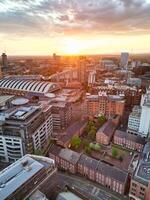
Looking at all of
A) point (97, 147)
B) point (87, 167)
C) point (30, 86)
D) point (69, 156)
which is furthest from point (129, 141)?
point (30, 86)

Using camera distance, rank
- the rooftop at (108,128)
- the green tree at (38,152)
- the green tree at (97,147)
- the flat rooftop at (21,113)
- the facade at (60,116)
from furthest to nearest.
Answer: the facade at (60,116)
the rooftop at (108,128)
the green tree at (97,147)
the green tree at (38,152)
the flat rooftop at (21,113)

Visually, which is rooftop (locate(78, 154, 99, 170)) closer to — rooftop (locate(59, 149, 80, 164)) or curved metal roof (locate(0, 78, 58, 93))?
rooftop (locate(59, 149, 80, 164))

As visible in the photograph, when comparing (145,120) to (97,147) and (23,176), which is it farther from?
(23,176)

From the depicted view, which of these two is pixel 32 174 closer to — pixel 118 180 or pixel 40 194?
pixel 40 194

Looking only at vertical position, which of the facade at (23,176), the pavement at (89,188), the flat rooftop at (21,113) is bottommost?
the pavement at (89,188)

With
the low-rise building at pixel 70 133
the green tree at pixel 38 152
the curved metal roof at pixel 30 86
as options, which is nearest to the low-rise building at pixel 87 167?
the low-rise building at pixel 70 133

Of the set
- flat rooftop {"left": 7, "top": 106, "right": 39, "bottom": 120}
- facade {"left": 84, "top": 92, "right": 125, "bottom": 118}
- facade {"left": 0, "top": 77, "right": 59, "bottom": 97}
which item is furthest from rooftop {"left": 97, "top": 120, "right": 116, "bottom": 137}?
facade {"left": 0, "top": 77, "right": 59, "bottom": 97}

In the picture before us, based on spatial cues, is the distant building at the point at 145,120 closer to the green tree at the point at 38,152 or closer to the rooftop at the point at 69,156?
the rooftop at the point at 69,156
